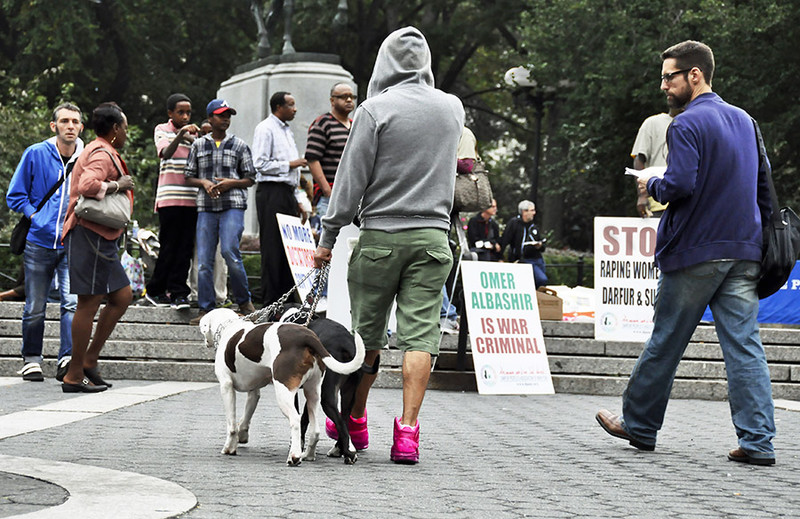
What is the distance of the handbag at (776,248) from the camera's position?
635 centimetres

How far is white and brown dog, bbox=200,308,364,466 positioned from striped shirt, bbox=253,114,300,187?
5.33 m

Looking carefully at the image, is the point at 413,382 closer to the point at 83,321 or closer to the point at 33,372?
the point at 83,321

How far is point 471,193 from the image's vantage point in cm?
→ 1017

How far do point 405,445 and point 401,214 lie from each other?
43.8 inches

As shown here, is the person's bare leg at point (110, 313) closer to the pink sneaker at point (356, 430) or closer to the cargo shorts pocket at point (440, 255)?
the pink sneaker at point (356, 430)

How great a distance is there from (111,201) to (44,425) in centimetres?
235

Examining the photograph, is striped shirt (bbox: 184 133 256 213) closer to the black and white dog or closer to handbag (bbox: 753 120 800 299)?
the black and white dog

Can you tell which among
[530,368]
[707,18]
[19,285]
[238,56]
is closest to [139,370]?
[19,285]

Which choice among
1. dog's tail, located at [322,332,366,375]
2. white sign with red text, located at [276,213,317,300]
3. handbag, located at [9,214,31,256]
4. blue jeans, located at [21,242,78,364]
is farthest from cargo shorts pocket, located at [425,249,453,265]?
handbag, located at [9,214,31,256]

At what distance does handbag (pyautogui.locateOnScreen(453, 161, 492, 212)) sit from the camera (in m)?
10.1

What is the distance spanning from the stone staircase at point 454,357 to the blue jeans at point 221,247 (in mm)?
558

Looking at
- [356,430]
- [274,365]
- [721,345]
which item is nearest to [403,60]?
[274,365]

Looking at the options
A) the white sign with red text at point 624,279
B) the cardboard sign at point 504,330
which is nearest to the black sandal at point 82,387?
the cardboard sign at point 504,330

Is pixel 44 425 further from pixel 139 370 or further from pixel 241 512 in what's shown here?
pixel 139 370
